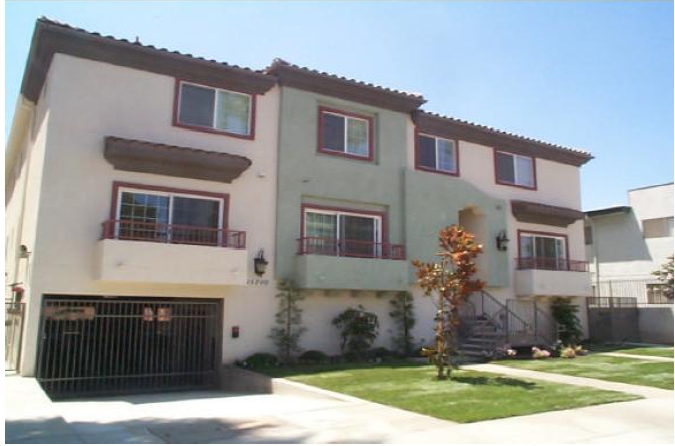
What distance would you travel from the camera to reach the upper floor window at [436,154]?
65.3ft

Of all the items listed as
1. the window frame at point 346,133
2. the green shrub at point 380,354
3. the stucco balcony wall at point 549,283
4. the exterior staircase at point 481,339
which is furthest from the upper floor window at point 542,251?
the window frame at point 346,133

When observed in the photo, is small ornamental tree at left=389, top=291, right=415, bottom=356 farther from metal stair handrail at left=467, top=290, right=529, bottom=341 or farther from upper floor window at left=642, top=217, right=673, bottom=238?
upper floor window at left=642, top=217, right=673, bottom=238

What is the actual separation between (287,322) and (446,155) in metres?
8.74

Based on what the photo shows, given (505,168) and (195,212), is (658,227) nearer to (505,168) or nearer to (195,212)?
(505,168)

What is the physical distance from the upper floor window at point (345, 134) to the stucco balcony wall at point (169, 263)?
16.3 ft

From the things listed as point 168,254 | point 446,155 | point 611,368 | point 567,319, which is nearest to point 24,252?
point 168,254

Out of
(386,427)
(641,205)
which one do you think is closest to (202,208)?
(386,427)

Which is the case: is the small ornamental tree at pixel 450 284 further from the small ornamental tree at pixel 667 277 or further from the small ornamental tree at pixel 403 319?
the small ornamental tree at pixel 667 277

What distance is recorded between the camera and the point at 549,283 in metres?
21.2

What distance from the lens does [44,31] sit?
44.8 feet

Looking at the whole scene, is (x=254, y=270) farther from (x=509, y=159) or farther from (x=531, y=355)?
(x=509, y=159)

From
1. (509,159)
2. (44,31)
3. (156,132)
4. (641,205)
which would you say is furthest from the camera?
(641,205)

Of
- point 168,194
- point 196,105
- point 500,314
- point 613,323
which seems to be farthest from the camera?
point 613,323

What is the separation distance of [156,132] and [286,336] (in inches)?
262
